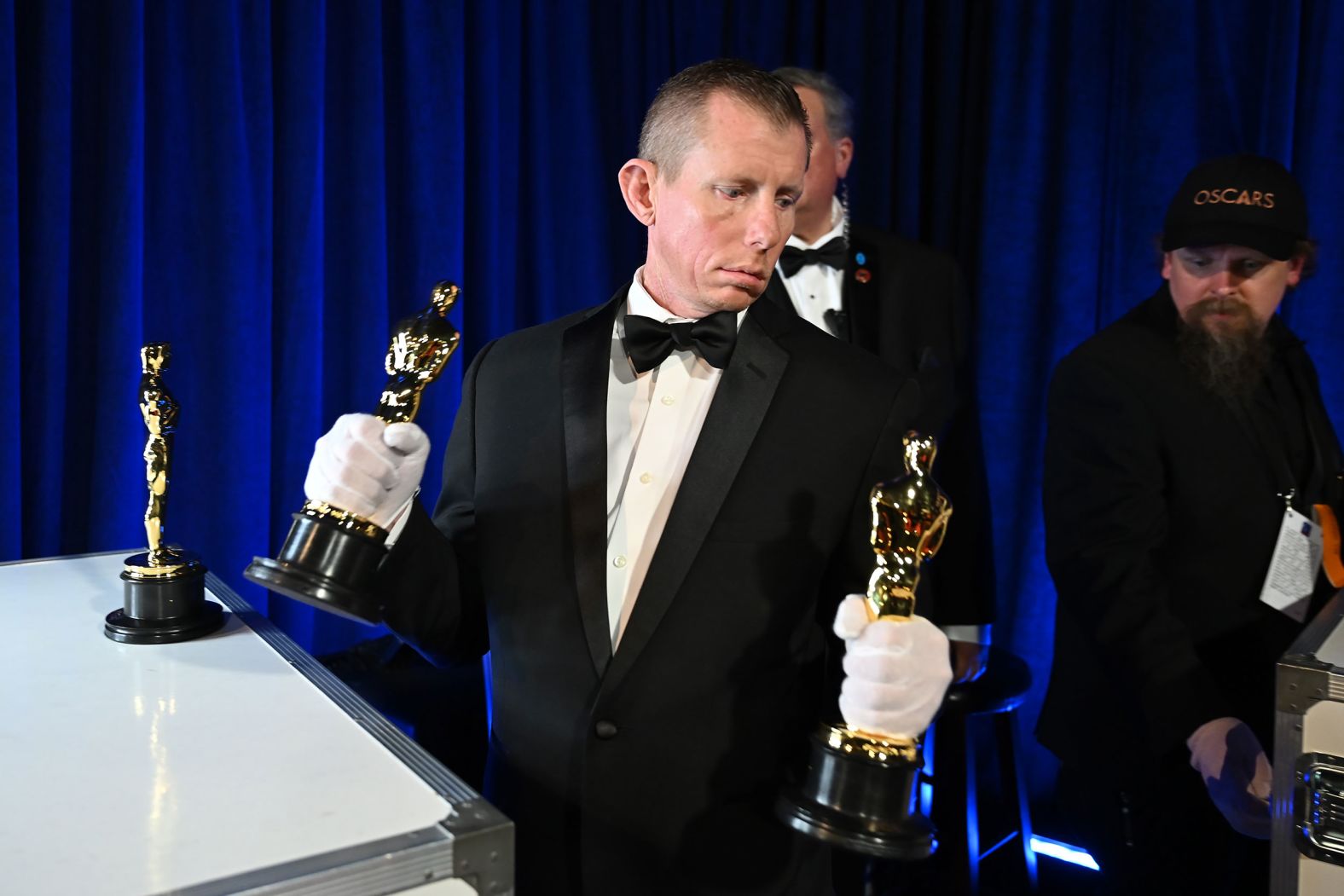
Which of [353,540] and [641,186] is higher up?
[641,186]

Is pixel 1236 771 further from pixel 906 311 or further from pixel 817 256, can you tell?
pixel 817 256

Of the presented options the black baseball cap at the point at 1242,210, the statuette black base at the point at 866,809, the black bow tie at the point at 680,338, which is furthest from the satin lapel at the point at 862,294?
the statuette black base at the point at 866,809

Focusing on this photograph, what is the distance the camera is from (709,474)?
151cm

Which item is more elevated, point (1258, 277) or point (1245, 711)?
point (1258, 277)

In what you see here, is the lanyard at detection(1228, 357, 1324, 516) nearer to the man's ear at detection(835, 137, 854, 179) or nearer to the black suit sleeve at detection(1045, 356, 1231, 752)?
the black suit sleeve at detection(1045, 356, 1231, 752)

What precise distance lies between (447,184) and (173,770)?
2307mm

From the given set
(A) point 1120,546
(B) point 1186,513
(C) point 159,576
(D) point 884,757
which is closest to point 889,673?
(D) point 884,757

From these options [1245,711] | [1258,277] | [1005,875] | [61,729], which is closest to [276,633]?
[61,729]

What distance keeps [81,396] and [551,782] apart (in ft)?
5.76

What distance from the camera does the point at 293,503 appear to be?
3.04 meters

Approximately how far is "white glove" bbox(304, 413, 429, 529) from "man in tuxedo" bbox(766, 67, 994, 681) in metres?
1.68

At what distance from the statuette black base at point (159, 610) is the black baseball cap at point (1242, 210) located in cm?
200

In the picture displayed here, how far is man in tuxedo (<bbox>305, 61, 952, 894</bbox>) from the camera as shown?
1.49 metres

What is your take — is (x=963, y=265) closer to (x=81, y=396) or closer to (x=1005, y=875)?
(x=1005, y=875)
